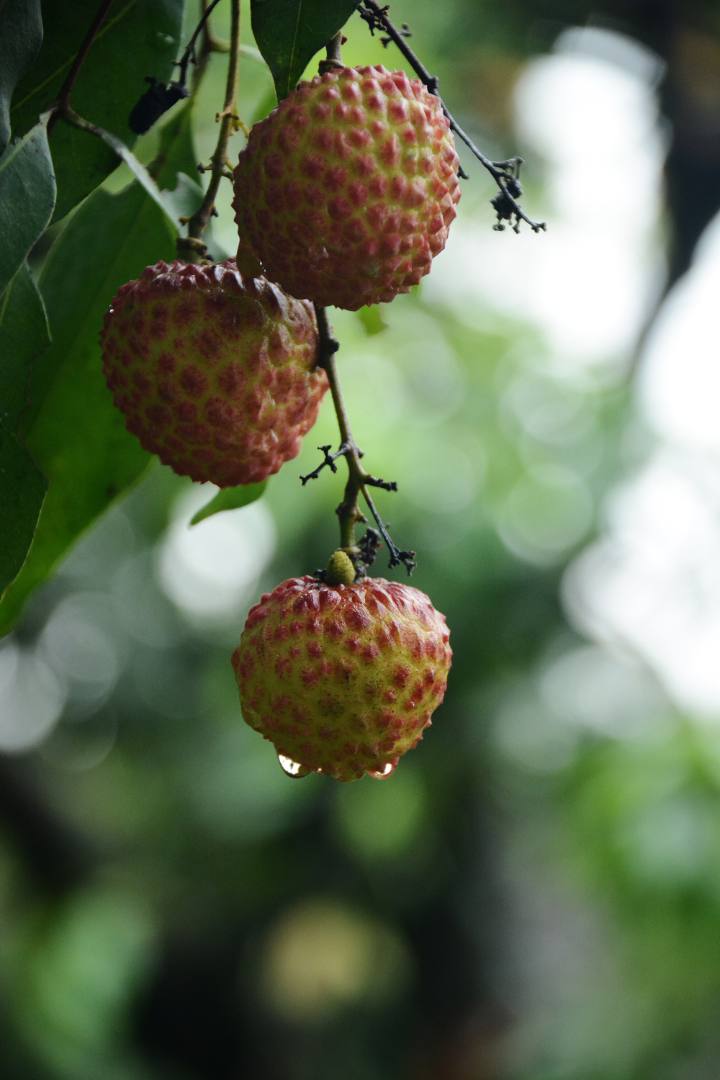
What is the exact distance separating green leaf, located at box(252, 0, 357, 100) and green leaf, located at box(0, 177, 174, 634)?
0.32 meters

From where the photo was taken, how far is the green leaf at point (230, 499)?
2.46 feet

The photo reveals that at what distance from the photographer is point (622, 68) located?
2928mm

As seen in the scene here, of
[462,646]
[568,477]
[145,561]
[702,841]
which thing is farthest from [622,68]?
[145,561]

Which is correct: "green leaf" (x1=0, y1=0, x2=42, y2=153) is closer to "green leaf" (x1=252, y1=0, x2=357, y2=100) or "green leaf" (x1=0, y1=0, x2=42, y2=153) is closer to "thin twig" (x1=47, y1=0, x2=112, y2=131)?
"thin twig" (x1=47, y1=0, x2=112, y2=131)

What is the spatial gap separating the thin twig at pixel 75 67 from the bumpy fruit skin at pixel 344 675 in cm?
27

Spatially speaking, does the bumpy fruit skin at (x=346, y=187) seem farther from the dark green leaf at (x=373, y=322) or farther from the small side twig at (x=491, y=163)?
the dark green leaf at (x=373, y=322)

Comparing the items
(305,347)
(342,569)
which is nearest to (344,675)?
(342,569)

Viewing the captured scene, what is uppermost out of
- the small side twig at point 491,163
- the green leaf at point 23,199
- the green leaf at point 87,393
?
the small side twig at point 491,163

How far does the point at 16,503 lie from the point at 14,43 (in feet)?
0.71

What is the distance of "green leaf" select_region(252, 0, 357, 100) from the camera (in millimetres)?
487

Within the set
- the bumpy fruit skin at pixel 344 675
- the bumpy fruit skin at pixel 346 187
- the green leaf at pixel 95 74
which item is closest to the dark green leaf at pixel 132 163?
the green leaf at pixel 95 74

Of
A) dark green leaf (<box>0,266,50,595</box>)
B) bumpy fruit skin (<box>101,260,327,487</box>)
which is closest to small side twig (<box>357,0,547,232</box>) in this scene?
bumpy fruit skin (<box>101,260,327,487</box>)

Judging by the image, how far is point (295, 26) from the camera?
49 centimetres

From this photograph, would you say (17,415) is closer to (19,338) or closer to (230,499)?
(19,338)
